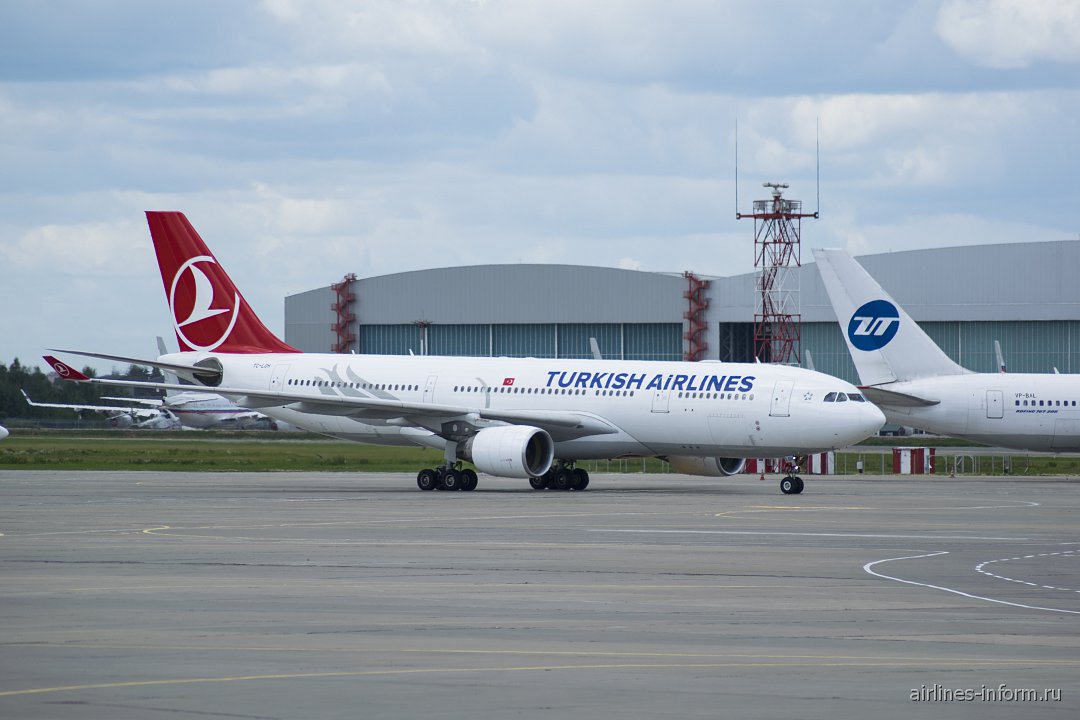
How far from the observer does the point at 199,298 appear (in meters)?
48.7

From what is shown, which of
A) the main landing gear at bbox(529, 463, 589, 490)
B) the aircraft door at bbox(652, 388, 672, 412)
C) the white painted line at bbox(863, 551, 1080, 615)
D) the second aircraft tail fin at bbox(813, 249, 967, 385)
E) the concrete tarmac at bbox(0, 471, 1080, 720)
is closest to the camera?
the concrete tarmac at bbox(0, 471, 1080, 720)

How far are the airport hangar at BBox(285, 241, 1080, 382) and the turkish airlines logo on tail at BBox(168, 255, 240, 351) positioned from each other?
45343 mm

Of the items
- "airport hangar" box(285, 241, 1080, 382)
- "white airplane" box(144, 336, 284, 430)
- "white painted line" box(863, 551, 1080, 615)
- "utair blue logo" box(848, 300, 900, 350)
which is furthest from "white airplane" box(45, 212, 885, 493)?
"white airplane" box(144, 336, 284, 430)

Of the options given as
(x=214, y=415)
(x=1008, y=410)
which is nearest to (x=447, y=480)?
(x=1008, y=410)

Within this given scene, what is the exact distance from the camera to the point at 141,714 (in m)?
9.59

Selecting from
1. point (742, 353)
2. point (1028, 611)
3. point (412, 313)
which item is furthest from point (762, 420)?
point (412, 313)

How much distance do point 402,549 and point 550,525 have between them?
19.1 feet

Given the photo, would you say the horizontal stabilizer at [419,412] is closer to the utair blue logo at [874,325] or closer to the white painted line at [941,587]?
the utair blue logo at [874,325]

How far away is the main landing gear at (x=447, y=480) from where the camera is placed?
4216 centimetres

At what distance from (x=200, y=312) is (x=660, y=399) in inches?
619

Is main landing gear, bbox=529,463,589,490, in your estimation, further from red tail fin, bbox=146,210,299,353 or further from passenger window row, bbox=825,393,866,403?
red tail fin, bbox=146,210,299,353

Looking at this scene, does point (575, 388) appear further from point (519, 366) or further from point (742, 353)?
point (742, 353)

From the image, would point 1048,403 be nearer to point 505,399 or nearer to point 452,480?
point 505,399

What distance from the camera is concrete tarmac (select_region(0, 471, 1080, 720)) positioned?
10.3m
